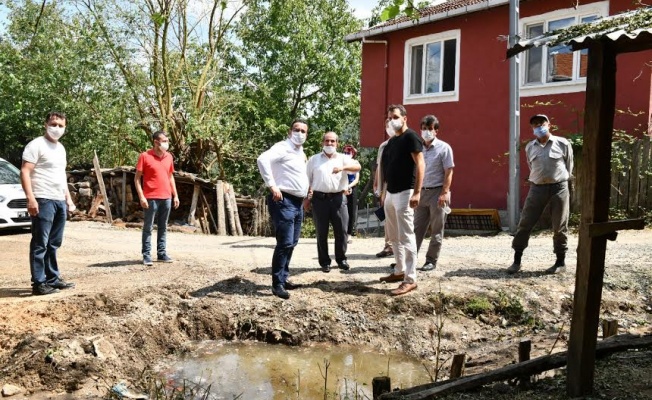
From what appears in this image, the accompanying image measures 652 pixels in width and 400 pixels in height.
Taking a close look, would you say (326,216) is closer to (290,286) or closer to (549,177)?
(290,286)

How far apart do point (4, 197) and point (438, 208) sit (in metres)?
8.70

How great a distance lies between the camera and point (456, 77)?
14.7 meters

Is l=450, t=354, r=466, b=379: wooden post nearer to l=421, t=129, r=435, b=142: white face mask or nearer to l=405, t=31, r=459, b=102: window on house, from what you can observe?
l=421, t=129, r=435, b=142: white face mask

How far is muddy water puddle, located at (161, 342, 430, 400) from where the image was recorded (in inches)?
193

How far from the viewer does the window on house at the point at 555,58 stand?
486 inches

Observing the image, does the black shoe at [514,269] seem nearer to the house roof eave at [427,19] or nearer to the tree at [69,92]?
the house roof eave at [427,19]

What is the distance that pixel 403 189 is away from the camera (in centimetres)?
622

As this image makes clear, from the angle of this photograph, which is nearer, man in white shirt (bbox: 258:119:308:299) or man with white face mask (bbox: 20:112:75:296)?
man with white face mask (bbox: 20:112:75:296)

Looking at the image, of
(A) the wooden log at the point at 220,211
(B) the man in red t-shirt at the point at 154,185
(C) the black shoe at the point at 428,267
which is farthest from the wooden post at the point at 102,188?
(C) the black shoe at the point at 428,267

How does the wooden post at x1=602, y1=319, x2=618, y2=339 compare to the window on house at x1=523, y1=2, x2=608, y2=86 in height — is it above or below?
below

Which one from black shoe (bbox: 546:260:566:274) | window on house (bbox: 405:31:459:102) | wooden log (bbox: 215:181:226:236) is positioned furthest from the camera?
window on house (bbox: 405:31:459:102)

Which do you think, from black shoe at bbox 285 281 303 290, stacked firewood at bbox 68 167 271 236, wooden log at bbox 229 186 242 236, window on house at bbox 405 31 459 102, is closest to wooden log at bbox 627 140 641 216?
window on house at bbox 405 31 459 102

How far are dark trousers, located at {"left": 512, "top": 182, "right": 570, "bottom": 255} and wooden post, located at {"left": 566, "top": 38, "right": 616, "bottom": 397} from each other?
11.0 ft

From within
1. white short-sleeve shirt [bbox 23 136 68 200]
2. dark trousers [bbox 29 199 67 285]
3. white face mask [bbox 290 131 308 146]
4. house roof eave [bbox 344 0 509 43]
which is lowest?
dark trousers [bbox 29 199 67 285]
